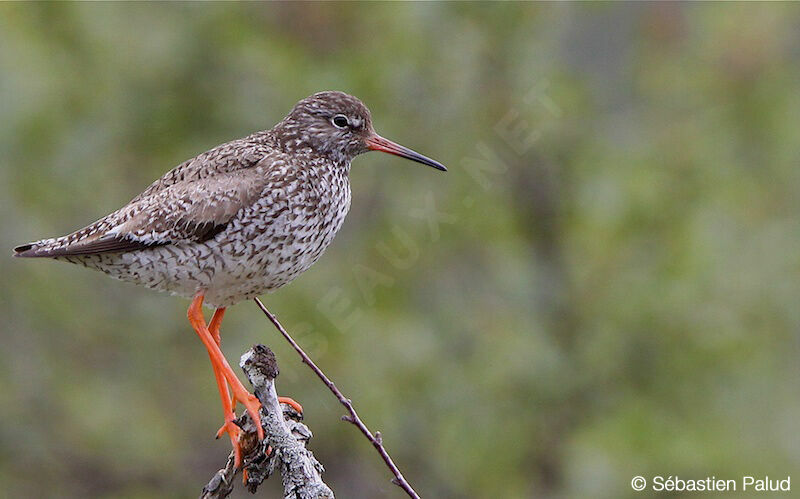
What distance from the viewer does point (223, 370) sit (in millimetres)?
4969

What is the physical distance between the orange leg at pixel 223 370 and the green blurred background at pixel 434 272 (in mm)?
3540

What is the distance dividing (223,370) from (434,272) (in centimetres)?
489

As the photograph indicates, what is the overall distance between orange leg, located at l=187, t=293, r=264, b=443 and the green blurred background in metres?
3.54

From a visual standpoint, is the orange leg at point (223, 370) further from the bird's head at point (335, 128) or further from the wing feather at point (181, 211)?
the bird's head at point (335, 128)

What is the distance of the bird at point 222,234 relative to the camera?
491 cm

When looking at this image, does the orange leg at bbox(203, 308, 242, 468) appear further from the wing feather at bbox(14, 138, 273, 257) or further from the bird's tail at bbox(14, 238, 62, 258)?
the bird's tail at bbox(14, 238, 62, 258)

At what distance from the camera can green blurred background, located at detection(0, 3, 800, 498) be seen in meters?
9.17

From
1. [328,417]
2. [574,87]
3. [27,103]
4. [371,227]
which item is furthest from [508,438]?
[27,103]

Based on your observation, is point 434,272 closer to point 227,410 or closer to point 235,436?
point 227,410

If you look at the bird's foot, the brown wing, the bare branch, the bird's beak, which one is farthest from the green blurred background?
the bare branch

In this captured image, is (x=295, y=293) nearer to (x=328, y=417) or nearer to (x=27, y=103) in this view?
(x=328, y=417)

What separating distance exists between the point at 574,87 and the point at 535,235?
1416 millimetres

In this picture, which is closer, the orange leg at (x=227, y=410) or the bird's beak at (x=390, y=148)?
the orange leg at (x=227, y=410)

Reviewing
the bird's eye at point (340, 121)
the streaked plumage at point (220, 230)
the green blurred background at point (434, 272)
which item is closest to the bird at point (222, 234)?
the streaked plumage at point (220, 230)
